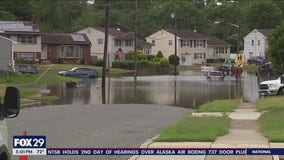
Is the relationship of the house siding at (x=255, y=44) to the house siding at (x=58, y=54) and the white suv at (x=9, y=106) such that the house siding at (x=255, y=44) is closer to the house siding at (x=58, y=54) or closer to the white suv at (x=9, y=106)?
the house siding at (x=58, y=54)

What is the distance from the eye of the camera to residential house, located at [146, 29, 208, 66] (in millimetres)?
118938

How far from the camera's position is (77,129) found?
60.7 feet

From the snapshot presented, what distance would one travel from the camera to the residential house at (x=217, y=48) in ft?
414

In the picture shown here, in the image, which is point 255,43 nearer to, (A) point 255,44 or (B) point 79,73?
(A) point 255,44

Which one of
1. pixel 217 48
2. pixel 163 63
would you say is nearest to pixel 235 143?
pixel 163 63

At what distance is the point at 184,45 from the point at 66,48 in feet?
110

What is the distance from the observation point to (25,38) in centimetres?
8438

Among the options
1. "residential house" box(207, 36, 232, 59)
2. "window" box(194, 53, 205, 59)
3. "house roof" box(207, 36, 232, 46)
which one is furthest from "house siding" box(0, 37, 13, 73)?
"house roof" box(207, 36, 232, 46)

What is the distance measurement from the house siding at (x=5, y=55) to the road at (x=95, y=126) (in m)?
32.3

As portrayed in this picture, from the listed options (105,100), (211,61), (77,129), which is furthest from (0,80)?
(211,61)

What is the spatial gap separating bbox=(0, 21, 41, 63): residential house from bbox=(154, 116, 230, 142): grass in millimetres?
66533

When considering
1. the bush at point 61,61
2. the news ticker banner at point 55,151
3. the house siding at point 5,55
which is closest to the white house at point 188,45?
the bush at point 61,61

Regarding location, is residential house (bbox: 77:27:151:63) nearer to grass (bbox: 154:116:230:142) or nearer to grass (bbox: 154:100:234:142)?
grass (bbox: 154:100:234:142)

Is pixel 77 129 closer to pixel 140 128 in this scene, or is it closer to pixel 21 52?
pixel 140 128
